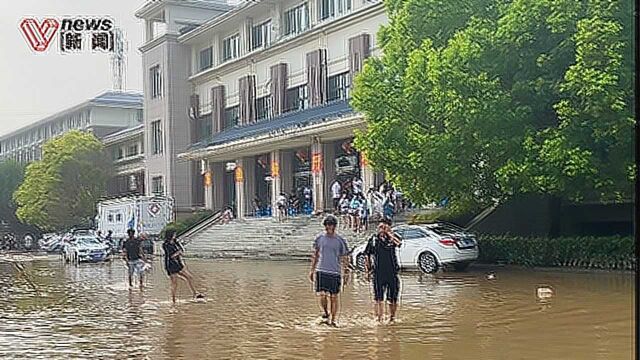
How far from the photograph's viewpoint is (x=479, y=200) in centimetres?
2098

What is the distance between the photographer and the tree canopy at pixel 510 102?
1703 cm

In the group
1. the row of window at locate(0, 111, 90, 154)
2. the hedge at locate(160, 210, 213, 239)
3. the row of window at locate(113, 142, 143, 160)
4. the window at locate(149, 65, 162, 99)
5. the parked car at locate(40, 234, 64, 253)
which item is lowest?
the parked car at locate(40, 234, 64, 253)

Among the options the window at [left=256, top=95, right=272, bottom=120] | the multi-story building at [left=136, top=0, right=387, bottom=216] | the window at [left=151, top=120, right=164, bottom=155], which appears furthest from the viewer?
the window at [left=151, top=120, right=164, bottom=155]

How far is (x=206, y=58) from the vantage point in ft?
156

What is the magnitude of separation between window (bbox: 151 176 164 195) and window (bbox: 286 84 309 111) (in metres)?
10.8

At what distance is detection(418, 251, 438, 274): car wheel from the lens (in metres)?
19.3

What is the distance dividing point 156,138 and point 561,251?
3268 centimetres

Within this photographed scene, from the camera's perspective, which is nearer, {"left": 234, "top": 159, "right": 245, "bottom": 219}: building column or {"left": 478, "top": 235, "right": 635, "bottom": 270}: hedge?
{"left": 478, "top": 235, "right": 635, "bottom": 270}: hedge

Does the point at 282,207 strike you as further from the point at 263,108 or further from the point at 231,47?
the point at 231,47

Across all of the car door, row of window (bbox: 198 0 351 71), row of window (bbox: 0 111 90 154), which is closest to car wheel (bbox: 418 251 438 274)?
the car door

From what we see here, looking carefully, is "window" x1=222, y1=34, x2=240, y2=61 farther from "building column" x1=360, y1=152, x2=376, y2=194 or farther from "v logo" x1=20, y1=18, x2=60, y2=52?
"v logo" x1=20, y1=18, x2=60, y2=52

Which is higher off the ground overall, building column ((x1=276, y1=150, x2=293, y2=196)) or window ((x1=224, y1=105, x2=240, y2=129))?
window ((x1=224, y1=105, x2=240, y2=129))

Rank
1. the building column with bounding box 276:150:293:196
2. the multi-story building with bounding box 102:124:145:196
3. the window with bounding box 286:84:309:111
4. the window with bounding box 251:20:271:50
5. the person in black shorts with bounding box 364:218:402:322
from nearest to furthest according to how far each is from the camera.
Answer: the person in black shorts with bounding box 364:218:402:322, the building column with bounding box 276:150:293:196, the window with bounding box 286:84:309:111, the window with bounding box 251:20:271:50, the multi-story building with bounding box 102:124:145:196

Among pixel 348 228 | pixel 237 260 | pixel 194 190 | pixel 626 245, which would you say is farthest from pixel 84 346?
pixel 194 190
